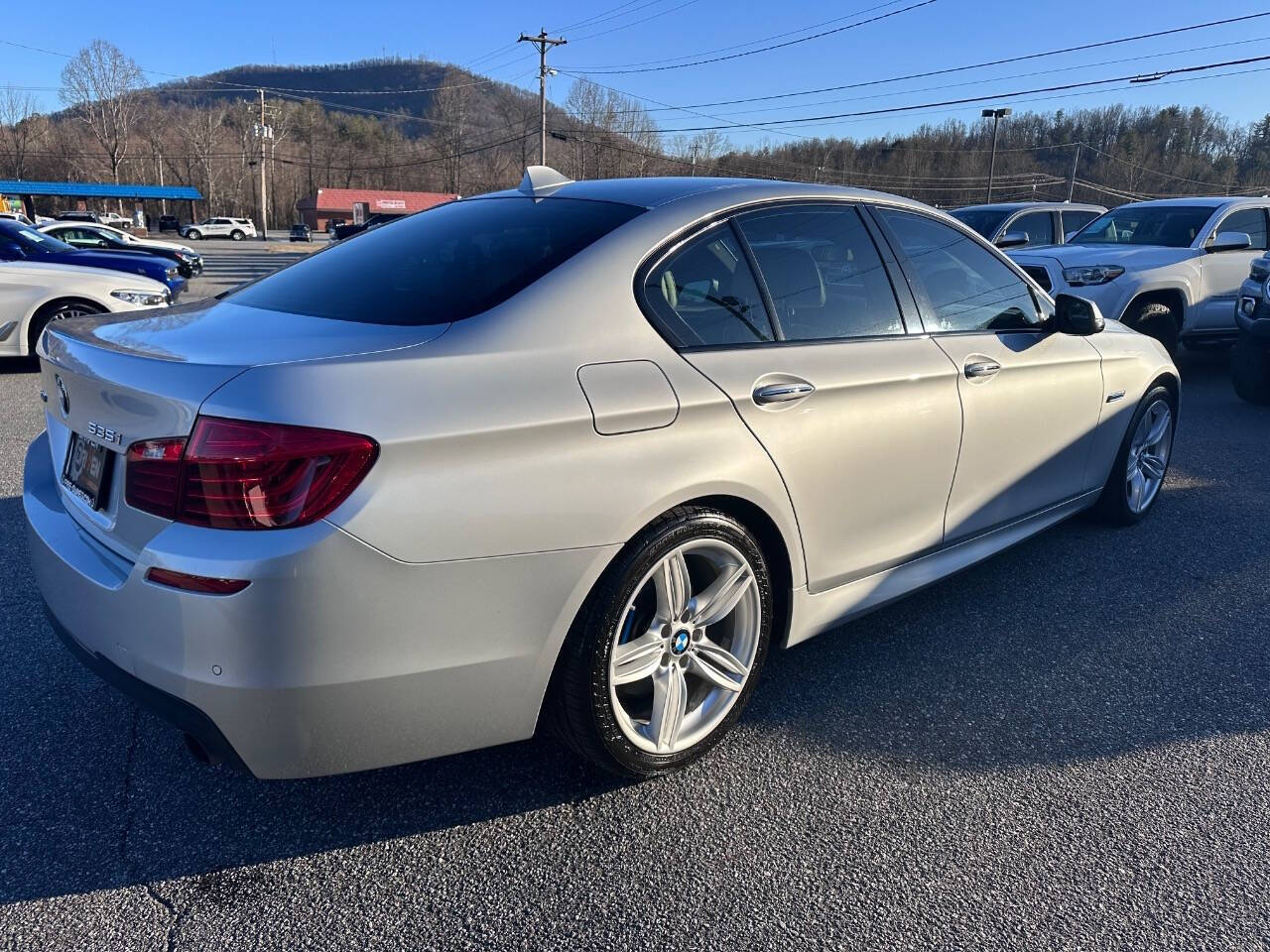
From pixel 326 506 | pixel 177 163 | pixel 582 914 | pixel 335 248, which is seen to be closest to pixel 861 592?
pixel 582 914

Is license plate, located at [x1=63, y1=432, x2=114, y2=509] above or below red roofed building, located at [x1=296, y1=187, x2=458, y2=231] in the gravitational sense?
below

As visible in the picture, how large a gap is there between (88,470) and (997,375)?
2964mm

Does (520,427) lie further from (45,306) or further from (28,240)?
(28,240)

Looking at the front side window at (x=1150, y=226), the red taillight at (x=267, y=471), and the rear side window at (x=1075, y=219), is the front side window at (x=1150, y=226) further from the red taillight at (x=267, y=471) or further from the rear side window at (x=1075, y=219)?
the red taillight at (x=267, y=471)

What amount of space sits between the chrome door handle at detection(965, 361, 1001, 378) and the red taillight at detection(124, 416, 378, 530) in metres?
2.26

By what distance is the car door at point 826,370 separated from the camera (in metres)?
2.58

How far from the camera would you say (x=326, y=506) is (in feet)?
6.04

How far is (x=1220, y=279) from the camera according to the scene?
9.27m

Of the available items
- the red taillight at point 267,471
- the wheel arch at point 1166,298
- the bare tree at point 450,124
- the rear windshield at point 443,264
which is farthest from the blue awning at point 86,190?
the red taillight at point 267,471

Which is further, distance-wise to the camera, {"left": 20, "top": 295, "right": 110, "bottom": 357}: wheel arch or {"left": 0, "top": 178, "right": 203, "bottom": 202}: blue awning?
{"left": 0, "top": 178, "right": 203, "bottom": 202}: blue awning

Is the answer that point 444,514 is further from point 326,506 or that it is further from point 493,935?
point 493,935

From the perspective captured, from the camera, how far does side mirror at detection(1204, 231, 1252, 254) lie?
922cm

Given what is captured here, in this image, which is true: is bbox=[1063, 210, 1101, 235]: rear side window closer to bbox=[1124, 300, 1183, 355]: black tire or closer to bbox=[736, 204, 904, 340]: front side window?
bbox=[1124, 300, 1183, 355]: black tire

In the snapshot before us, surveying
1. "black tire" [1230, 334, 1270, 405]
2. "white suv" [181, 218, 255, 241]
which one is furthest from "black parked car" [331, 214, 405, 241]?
"white suv" [181, 218, 255, 241]
